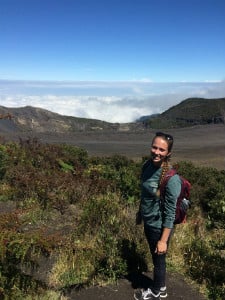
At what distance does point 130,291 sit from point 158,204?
1.01m

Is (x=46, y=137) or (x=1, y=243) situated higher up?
(x=1, y=243)

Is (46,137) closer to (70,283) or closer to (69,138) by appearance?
(69,138)

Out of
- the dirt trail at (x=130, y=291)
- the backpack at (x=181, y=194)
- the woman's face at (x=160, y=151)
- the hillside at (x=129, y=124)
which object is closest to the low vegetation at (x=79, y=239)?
the dirt trail at (x=130, y=291)

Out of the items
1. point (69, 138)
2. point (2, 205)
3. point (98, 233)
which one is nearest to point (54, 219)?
point (2, 205)

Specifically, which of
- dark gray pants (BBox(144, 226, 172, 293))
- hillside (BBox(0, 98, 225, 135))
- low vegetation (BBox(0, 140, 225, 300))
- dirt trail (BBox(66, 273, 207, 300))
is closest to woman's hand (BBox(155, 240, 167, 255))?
dark gray pants (BBox(144, 226, 172, 293))

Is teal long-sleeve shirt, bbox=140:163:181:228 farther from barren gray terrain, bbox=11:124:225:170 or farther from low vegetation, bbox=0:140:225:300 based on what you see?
barren gray terrain, bbox=11:124:225:170

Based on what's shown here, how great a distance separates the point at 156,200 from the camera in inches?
154

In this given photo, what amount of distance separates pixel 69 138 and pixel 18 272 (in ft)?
131

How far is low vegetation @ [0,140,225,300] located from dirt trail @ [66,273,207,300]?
10 cm

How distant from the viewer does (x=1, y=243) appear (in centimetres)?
349

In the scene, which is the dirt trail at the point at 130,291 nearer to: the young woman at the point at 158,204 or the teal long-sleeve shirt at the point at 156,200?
the young woman at the point at 158,204

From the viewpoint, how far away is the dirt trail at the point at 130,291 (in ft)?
13.9

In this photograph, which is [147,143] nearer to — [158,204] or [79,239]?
[79,239]

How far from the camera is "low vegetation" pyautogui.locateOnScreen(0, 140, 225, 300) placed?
12.6 feet
